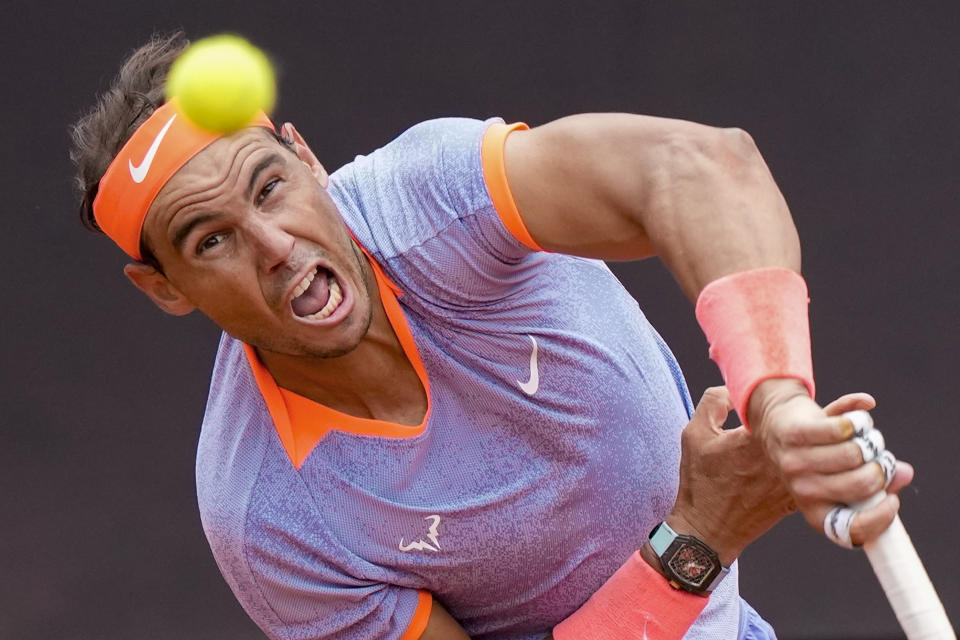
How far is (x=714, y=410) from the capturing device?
5.81 ft

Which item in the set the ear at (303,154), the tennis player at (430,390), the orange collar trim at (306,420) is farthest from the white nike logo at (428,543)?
the ear at (303,154)

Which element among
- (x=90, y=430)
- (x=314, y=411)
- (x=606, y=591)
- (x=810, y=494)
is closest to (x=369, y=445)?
(x=314, y=411)

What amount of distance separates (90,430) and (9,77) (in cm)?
70

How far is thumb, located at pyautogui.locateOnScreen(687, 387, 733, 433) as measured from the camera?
1767mm

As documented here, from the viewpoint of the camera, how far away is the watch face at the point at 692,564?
182 centimetres

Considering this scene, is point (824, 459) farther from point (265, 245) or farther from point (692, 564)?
point (265, 245)

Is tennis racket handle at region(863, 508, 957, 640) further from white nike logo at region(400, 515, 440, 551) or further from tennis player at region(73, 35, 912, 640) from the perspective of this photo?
white nike logo at region(400, 515, 440, 551)

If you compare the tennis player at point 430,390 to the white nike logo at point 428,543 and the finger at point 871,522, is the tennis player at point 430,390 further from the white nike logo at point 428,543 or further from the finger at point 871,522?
the finger at point 871,522

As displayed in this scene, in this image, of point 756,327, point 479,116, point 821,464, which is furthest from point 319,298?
point 479,116

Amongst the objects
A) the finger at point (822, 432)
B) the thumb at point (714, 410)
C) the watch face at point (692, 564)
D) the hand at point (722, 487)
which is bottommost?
the watch face at point (692, 564)

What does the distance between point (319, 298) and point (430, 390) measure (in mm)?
188

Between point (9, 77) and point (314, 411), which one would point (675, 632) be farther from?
point (9, 77)

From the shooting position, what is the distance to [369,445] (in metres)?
1.91

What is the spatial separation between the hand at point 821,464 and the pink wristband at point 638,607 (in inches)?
23.3
